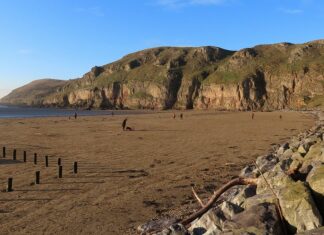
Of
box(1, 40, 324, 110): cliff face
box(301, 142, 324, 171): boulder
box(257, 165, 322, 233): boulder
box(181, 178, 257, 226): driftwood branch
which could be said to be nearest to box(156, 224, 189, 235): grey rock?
box(181, 178, 257, 226): driftwood branch

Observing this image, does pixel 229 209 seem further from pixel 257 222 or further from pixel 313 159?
pixel 313 159

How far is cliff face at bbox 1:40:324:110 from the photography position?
429 feet

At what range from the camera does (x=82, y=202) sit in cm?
1527

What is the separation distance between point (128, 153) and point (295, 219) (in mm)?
20684

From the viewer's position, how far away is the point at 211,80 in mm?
150125

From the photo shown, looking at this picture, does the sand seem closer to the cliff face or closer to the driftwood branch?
the driftwood branch

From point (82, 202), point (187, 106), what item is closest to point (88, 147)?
point (82, 202)

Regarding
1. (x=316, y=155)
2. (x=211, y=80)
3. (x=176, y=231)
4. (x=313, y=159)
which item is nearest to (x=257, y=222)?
(x=176, y=231)

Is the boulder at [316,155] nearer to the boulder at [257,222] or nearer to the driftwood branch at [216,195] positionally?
the driftwood branch at [216,195]

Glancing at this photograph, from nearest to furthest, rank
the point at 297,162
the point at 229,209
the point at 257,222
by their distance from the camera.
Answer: the point at 257,222
the point at 229,209
the point at 297,162

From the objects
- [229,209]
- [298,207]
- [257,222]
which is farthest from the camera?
[229,209]

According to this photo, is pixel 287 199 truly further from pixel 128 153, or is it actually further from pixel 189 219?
pixel 128 153

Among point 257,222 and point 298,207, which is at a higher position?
point 298,207

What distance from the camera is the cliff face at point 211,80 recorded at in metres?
131
